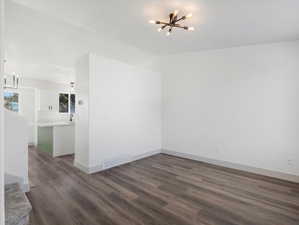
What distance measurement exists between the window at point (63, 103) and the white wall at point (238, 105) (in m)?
4.86

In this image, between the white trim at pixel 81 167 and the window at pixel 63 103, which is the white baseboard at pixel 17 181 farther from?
the window at pixel 63 103

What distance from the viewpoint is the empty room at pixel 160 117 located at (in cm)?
227

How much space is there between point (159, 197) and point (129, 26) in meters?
3.12

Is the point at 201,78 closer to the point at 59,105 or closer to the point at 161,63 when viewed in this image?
the point at 161,63

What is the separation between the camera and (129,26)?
3.13 meters

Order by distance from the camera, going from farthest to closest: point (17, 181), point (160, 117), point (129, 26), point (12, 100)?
point (12, 100) < point (160, 117) < point (129, 26) < point (17, 181)

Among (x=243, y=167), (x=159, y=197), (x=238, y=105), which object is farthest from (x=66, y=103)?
(x=243, y=167)

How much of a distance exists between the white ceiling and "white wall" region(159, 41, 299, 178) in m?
0.34

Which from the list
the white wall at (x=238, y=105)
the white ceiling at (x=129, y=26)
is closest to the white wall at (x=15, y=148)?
the white ceiling at (x=129, y=26)

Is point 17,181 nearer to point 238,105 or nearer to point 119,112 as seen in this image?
point 119,112

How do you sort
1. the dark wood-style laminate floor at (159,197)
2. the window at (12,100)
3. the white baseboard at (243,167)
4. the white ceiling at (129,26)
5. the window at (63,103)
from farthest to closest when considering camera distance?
1. the window at (63,103)
2. the window at (12,100)
3. the white baseboard at (243,167)
4. the white ceiling at (129,26)
5. the dark wood-style laminate floor at (159,197)

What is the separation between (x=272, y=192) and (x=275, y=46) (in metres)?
2.85

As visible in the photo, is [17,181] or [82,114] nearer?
[17,181]

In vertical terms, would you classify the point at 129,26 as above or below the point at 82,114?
above
